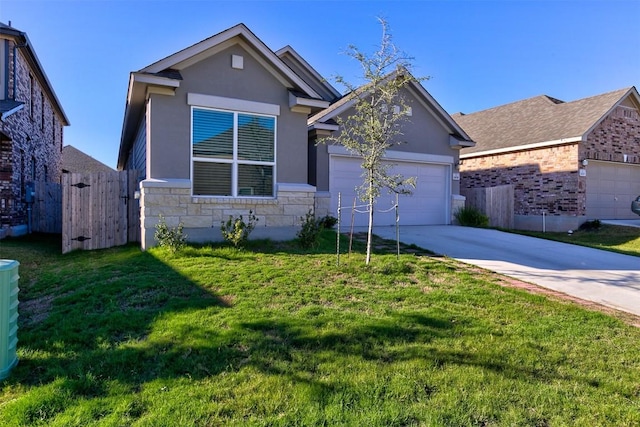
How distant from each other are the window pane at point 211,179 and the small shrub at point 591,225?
14460 millimetres

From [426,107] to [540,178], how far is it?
6812 millimetres

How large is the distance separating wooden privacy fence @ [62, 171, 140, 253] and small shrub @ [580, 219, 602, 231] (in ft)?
54.0

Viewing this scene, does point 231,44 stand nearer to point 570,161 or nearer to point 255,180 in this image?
point 255,180

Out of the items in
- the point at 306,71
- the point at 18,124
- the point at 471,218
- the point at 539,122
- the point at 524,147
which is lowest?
the point at 471,218

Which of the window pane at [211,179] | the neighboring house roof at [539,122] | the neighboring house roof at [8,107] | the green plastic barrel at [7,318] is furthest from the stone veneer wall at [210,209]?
the neighboring house roof at [539,122]

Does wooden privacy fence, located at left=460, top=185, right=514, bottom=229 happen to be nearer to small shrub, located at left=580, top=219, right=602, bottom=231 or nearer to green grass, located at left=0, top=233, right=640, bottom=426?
small shrub, located at left=580, top=219, right=602, bottom=231

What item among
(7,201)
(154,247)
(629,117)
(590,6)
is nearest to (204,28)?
(154,247)

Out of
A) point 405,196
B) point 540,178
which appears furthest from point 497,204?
point 405,196

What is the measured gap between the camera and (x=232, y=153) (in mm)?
9414

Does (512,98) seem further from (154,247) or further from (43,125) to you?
(43,125)

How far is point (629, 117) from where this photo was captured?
57.1 ft

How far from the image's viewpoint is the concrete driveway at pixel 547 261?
602 cm

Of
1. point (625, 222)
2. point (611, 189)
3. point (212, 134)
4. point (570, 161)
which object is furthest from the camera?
point (611, 189)

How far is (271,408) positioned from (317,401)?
1.13 feet
